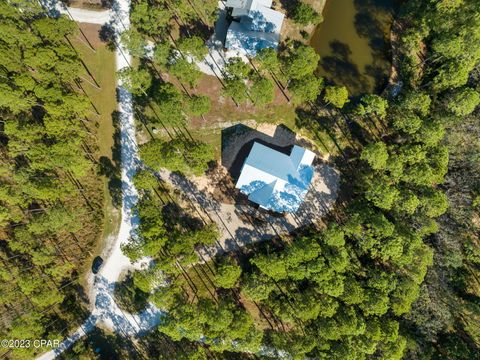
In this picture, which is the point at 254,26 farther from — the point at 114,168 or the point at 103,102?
the point at 114,168

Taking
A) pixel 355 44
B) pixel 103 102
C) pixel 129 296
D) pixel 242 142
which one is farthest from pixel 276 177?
pixel 129 296

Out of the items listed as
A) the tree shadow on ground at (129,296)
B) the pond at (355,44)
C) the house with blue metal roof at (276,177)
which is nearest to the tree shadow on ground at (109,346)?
the tree shadow on ground at (129,296)

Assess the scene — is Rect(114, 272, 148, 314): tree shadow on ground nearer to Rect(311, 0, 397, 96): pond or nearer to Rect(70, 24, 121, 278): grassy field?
Rect(70, 24, 121, 278): grassy field

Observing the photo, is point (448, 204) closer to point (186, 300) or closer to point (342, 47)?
point (342, 47)

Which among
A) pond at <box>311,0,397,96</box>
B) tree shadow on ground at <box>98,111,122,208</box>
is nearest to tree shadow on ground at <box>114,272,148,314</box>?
tree shadow on ground at <box>98,111,122,208</box>

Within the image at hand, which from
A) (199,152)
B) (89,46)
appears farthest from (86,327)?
(89,46)
